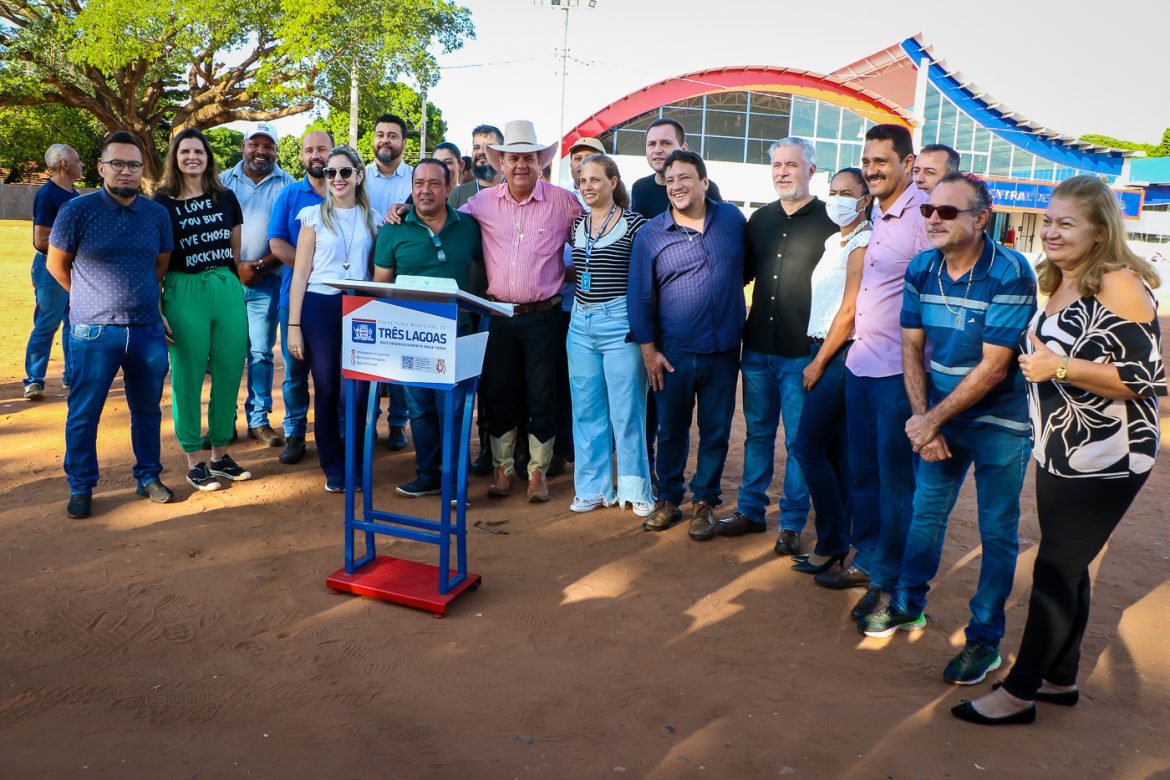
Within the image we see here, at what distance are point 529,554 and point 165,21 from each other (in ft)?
65.8

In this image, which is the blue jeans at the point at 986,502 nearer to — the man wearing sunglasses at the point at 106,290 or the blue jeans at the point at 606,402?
the blue jeans at the point at 606,402

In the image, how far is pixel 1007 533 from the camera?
3.54 metres

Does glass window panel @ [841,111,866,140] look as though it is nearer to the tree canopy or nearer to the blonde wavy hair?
the tree canopy

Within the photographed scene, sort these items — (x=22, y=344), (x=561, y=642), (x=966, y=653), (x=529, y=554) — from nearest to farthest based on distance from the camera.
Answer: (x=966, y=653), (x=561, y=642), (x=529, y=554), (x=22, y=344)

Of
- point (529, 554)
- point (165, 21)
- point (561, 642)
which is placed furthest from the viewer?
point (165, 21)

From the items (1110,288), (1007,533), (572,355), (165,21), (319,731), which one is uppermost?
(165,21)

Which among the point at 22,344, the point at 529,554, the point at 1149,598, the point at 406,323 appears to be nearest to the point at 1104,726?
the point at 1149,598

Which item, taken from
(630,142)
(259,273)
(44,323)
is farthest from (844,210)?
(630,142)

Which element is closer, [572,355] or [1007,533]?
[1007,533]

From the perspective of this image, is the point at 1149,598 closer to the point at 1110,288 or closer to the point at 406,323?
the point at 1110,288

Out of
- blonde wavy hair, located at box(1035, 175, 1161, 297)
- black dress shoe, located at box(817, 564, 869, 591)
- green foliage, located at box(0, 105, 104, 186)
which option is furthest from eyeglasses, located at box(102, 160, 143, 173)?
green foliage, located at box(0, 105, 104, 186)

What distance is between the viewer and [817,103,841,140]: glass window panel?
3828 centimetres

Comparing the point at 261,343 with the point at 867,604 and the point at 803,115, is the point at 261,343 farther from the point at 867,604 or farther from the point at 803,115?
the point at 803,115

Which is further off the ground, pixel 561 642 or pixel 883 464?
pixel 883 464
